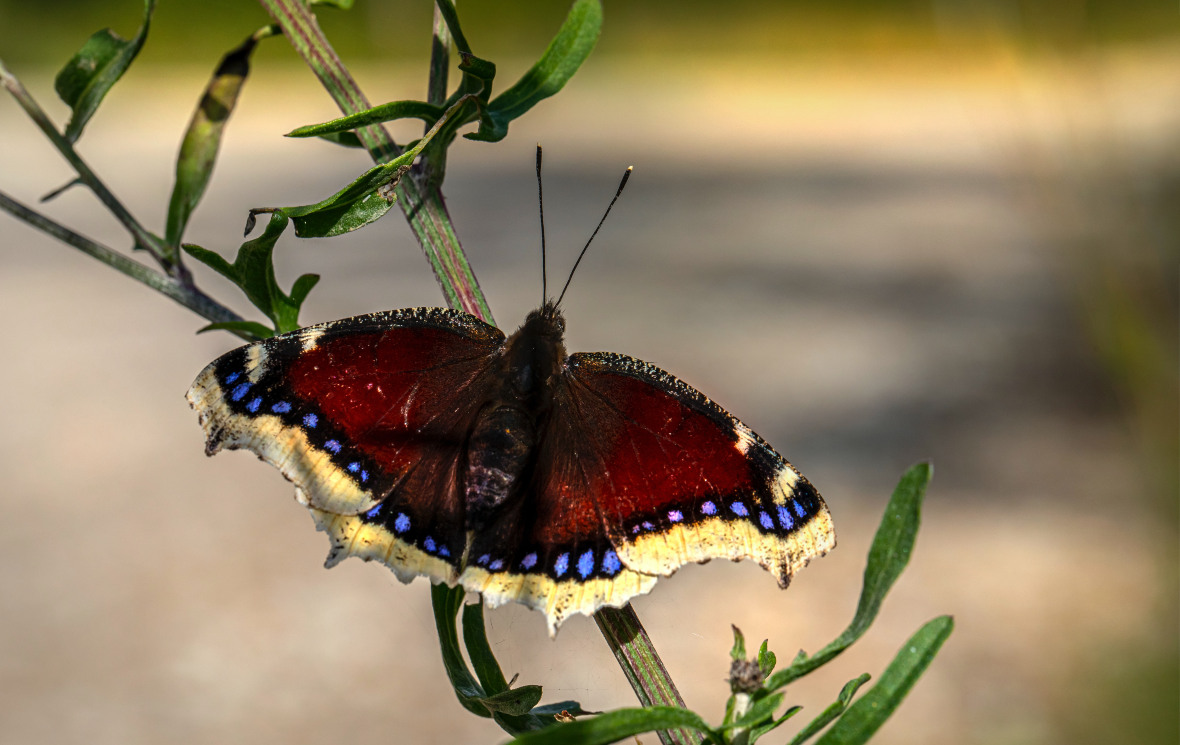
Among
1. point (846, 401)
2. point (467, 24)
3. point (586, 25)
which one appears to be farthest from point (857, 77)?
point (586, 25)

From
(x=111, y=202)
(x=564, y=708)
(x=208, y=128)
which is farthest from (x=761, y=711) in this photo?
(x=208, y=128)

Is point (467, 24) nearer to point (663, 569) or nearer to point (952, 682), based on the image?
point (952, 682)

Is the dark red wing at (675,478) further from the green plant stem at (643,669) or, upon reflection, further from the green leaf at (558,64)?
the green leaf at (558,64)

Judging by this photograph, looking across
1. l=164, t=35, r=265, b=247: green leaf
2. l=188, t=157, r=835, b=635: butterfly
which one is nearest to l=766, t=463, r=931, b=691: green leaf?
l=188, t=157, r=835, b=635: butterfly

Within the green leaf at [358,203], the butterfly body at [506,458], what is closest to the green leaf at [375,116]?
A: the green leaf at [358,203]

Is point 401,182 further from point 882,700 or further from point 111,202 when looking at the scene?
point 882,700
